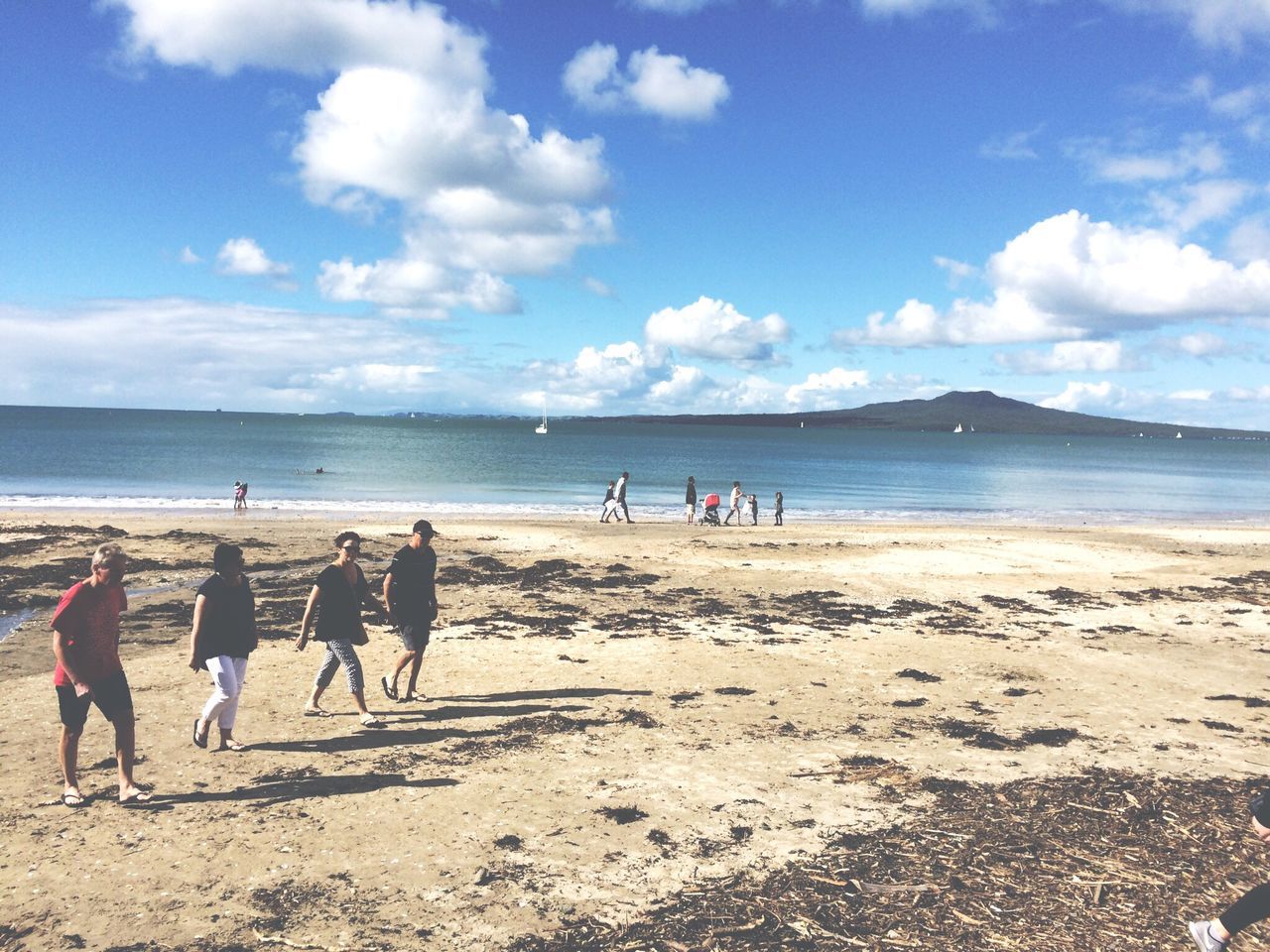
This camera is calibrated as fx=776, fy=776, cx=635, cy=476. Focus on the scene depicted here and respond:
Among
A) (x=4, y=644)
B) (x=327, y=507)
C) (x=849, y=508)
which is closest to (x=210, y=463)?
(x=327, y=507)

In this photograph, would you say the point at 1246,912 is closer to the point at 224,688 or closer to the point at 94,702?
the point at 224,688

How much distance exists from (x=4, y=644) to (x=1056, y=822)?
1467 cm

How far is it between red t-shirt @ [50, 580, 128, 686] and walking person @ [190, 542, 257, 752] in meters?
0.87

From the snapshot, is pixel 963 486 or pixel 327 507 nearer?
pixel 327 507

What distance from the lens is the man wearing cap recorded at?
973cm

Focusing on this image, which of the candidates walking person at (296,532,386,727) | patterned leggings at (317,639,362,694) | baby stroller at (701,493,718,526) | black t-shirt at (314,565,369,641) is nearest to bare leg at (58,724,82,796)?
walking person at (296,532,386,727)

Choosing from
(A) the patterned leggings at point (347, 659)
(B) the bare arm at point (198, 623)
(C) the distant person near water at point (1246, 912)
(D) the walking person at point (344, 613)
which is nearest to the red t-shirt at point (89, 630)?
(B) the bare arm at point (198, 623)

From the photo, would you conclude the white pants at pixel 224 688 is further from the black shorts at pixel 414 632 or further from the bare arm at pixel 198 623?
the black shorts at pixel 414 632

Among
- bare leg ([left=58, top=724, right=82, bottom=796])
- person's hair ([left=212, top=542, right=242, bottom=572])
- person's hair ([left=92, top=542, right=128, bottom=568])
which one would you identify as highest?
person's hair ([left=92, top=542, right=128, bottom=568])

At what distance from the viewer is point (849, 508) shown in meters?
47.6

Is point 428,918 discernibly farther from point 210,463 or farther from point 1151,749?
point 210,463

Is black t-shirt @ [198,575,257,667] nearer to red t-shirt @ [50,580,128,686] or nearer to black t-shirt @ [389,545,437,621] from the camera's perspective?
red t-shirt @ [50,580,128,686]

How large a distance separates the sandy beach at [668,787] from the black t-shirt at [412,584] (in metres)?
1.25

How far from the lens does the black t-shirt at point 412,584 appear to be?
9734 mm
